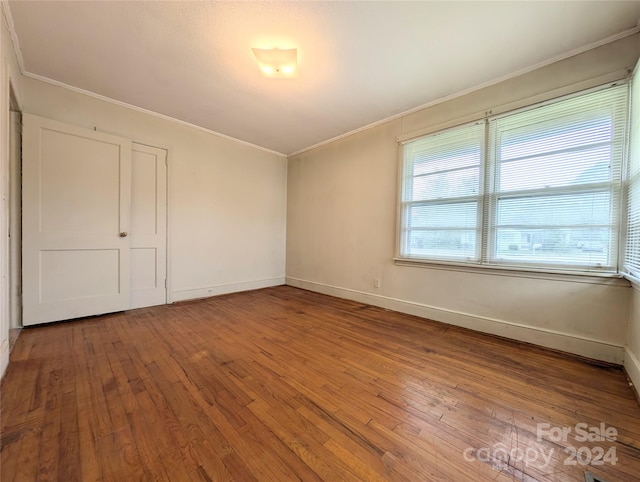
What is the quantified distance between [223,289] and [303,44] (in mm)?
3609

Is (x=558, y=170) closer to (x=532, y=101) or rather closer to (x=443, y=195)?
(x=532, y=101)

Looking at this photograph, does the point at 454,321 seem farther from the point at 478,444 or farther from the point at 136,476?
the point at 136,476

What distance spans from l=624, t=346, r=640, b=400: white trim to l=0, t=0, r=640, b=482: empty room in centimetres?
3

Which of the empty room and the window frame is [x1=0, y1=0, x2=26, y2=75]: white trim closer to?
the empty room

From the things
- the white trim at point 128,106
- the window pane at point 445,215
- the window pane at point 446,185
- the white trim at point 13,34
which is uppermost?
the white trim at point 13,34

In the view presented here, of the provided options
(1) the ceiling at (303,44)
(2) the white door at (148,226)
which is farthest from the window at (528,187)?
(2) the white door at (148,226)

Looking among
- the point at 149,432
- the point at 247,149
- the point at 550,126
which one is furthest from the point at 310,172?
the point at 149,432

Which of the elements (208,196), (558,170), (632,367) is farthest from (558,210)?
(208,196)

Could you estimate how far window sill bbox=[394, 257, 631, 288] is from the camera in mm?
2086

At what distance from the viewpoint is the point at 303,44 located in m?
2.17

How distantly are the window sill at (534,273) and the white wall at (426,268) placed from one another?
2 centimetres

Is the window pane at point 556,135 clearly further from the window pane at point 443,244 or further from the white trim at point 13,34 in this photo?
the white trim at point 13,34

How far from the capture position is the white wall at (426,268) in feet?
7.07

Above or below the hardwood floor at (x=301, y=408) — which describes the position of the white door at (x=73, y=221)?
above
